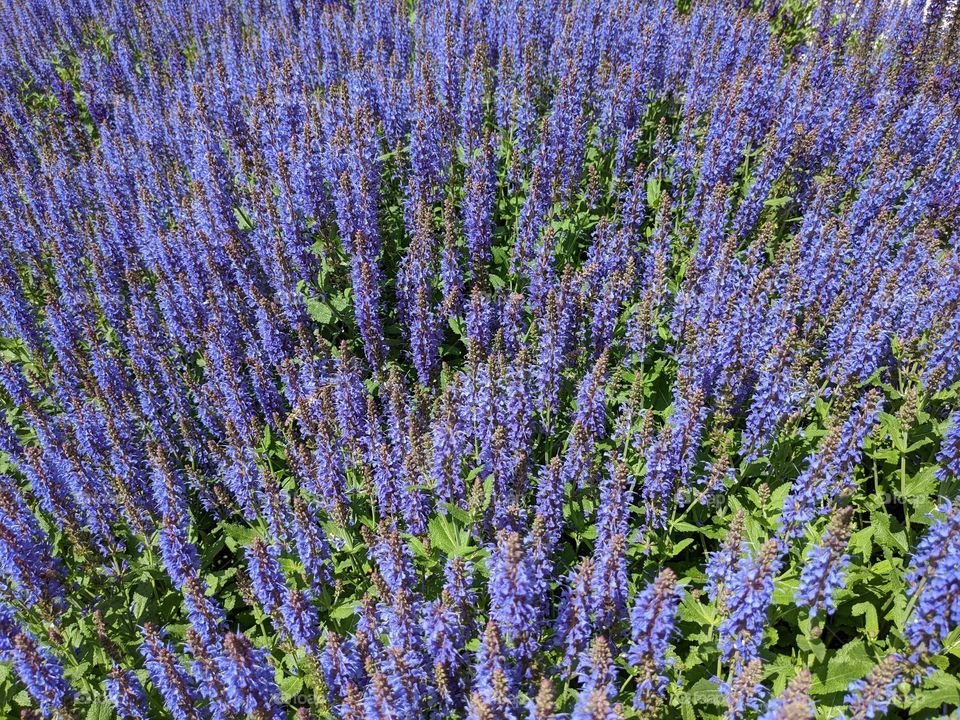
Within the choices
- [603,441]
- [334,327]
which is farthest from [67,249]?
[603,441]

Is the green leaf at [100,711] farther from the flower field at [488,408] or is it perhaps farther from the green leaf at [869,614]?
the green leaf at [869,614]

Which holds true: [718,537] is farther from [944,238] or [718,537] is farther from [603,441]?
[944,238]

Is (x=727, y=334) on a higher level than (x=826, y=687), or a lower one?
higher

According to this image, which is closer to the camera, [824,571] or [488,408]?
[824,571]

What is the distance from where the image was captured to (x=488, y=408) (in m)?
5.89

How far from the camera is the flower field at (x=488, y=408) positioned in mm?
4477

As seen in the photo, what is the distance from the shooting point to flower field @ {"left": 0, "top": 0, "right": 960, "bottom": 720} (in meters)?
4.48

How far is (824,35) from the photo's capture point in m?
14.5

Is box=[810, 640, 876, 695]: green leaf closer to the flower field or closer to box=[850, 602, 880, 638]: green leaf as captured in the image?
the flower field

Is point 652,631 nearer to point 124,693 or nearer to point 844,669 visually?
point 844,669

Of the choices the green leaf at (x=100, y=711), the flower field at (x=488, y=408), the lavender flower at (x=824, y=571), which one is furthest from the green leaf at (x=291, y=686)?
the lavender flower at (x=824, y=571)

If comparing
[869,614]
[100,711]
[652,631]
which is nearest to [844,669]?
[869,614]

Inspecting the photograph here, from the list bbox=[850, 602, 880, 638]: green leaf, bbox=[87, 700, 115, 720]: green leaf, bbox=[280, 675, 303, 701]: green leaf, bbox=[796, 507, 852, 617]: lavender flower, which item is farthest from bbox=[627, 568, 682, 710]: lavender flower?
bbox=[87, 700, 115, 720]: green leaf

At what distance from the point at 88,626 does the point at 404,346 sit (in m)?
4.57
